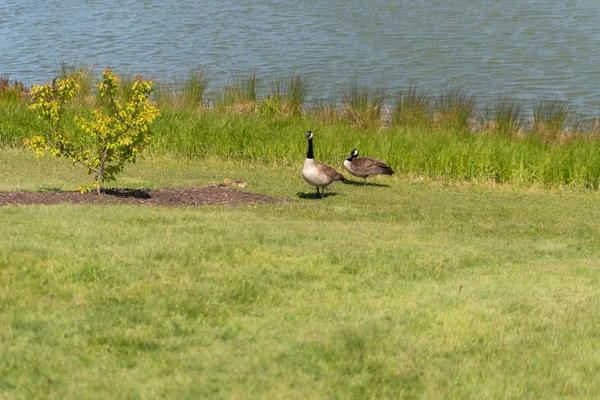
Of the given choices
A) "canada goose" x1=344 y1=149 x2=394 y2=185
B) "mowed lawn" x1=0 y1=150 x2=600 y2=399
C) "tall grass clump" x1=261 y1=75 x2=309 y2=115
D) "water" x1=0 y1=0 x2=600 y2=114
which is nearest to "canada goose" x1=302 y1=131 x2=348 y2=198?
"canada goose" x1=344 y1=149 x2=394 y2=185

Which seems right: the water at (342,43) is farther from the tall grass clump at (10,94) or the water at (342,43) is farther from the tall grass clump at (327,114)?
the tall grass clump at (10,94)

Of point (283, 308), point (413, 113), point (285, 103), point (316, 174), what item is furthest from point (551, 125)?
point (283, 308)

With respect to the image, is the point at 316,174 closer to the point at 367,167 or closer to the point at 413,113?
the point at 367,167

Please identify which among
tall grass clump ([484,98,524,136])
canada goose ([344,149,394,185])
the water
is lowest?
the water

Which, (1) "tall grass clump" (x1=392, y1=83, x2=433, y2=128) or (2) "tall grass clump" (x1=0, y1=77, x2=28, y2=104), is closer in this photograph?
(1) "tall grass clump" (x1=392, y1=83, x2=433, y2=128)

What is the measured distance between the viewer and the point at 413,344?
7.23 m

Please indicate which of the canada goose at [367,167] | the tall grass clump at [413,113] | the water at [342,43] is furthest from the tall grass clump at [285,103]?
the canada goose at [367,167]

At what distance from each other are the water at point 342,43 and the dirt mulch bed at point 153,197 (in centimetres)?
1731

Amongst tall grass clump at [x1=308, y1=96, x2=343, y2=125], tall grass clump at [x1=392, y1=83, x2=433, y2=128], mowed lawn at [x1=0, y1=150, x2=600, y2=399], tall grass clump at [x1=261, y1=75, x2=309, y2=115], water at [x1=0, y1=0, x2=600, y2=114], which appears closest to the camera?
mowed lawn at [x1=0, y1=150, x2=600, y2=399]

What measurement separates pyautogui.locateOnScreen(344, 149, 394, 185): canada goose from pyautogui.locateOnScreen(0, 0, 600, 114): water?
43.7ft

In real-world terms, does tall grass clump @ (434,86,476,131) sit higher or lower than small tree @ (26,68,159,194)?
lower

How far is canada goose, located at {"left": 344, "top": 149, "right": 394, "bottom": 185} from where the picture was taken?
1873cm

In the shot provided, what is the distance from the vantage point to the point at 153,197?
1466cm

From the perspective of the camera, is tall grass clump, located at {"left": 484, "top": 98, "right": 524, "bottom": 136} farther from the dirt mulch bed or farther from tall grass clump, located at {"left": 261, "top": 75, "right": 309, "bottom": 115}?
the dirt mulch bed
